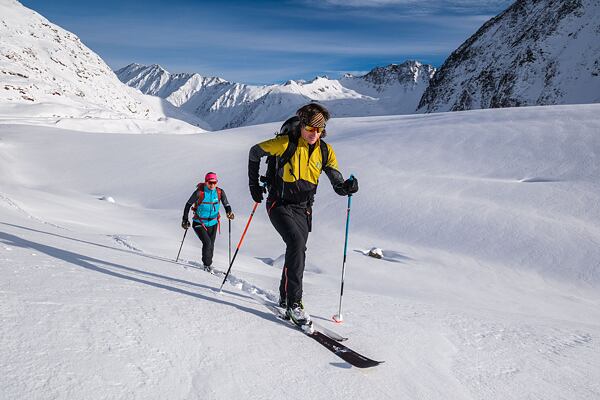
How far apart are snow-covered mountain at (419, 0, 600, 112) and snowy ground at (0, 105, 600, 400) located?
14143 centimetres

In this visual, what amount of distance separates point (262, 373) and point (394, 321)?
6.84 feet

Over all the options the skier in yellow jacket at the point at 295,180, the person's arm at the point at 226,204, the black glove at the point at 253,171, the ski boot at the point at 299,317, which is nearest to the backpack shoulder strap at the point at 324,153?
the skier in yellow jacket at the point at 295,180

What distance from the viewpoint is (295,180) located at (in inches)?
171

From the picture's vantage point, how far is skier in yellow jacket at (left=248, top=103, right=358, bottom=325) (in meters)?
4.25

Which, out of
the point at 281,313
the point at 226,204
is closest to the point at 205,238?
the point at 226,204

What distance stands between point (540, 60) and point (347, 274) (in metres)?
187

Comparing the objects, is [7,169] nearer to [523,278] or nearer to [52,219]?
[52,219]

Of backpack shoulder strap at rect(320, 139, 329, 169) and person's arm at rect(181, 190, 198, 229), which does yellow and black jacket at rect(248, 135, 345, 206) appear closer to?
backpack shoulder strap at rect(320, 139, 329, 169)

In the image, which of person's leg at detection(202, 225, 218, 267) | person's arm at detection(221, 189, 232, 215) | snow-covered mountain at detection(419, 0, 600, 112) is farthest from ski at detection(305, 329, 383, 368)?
snow-covered mountain at detection(419, 0, 600, 112)

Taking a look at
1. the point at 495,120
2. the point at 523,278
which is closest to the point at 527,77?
the point at 495,120

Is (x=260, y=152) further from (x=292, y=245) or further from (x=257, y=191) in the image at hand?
(x=292, y=245)

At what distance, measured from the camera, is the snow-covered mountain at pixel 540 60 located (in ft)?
473

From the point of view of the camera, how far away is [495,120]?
20469mm

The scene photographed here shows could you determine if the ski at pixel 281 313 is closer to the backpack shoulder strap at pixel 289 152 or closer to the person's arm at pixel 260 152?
the person's arm at pixel 260 152
